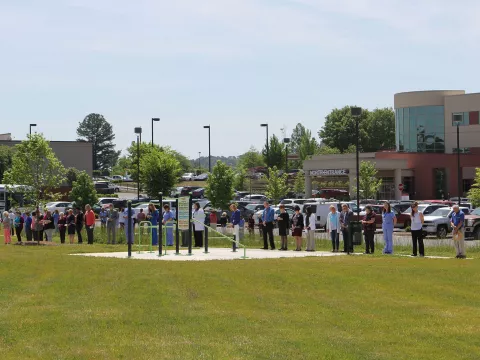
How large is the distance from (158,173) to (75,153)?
114 feet

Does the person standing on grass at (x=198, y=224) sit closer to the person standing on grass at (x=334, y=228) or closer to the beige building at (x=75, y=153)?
the person standing on grass at (x=334, y=228)

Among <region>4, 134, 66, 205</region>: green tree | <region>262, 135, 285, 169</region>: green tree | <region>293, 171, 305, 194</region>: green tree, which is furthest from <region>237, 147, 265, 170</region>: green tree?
<region>4, 134, 66, 205</region>: green tree

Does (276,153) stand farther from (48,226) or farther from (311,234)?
(311,234)

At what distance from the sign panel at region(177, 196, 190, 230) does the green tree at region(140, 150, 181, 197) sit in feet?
143

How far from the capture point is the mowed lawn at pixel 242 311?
12.2 meters

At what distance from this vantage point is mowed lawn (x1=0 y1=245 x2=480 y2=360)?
1218cm

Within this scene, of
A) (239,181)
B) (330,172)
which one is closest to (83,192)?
(239,181)

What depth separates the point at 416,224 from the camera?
27.4 metres

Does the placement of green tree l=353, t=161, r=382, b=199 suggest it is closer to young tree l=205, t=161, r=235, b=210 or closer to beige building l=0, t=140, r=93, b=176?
young tree l=205, t=161, r=235, b=210

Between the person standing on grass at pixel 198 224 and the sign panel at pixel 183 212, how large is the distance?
6.63 feet

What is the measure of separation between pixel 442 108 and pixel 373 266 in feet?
221

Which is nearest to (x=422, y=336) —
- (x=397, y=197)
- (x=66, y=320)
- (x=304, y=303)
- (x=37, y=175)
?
(x=304, y=303)

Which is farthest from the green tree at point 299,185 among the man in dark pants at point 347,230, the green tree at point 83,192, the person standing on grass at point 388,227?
the person standing on grass at point 388,227

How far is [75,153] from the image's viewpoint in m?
106
